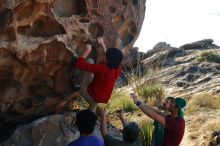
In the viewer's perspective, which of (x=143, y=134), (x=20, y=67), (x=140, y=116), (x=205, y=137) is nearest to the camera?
(x=20, y=67)

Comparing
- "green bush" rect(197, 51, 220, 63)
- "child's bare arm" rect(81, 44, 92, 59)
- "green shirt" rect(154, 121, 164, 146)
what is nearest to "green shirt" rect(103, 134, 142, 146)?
"green shirt" rect(154, 121, 164, 146)

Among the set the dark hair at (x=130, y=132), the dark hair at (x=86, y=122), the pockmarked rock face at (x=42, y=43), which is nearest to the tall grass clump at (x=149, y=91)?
the pockmarked rock face at (x=42, y=43)

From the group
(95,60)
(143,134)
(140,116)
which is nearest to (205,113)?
(140,116)

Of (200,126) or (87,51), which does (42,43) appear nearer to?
(87,51)

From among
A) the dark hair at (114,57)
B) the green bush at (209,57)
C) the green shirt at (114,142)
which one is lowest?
the green shirt at (114,142)

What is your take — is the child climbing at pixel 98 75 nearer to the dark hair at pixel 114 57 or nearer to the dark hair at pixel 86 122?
the dark hair at pixel 114 57

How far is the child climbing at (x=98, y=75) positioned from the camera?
7734 millimetres

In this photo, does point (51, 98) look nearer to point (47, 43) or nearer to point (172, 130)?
point (47, 43)

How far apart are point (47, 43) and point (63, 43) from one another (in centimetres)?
31

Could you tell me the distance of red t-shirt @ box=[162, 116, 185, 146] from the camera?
23.8 ft

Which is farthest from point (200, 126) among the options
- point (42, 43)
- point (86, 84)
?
point (42, 43)

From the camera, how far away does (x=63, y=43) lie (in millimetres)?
7902

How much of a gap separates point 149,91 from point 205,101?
1.78 meters

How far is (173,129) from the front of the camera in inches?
287
